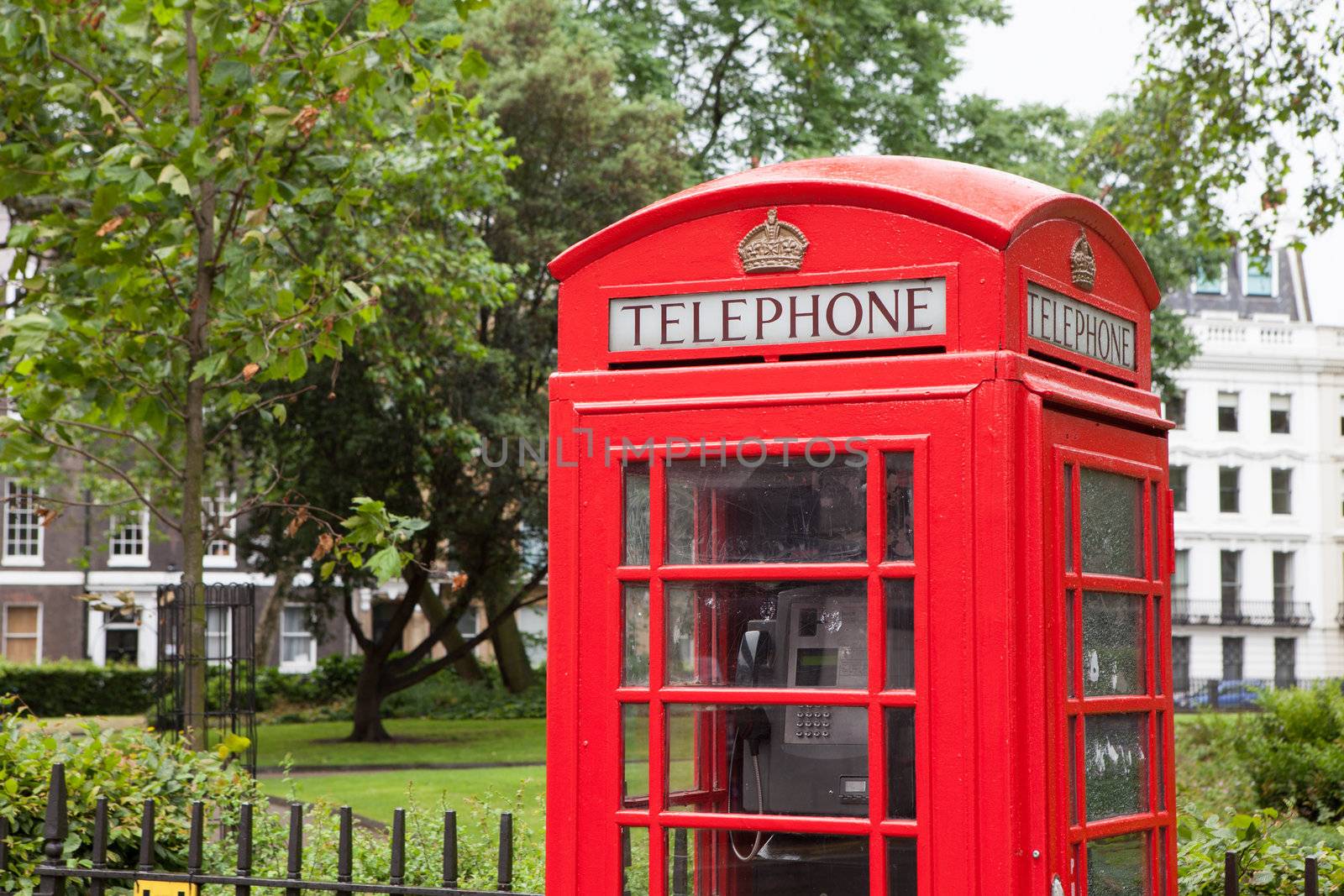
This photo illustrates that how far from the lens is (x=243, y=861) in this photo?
16.3ft

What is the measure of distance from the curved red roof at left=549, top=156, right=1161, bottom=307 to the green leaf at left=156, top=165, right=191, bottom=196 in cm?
367

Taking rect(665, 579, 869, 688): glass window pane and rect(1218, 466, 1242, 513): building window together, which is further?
rect(1218, 466, 1242, 513): building window

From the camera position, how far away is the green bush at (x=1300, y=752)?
10.7 metres

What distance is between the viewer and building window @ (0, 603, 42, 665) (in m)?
40.0

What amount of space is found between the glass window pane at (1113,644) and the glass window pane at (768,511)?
0.61 meters

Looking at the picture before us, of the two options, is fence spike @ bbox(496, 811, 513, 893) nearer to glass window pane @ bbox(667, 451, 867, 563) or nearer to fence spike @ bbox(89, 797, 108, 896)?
fence spike @ bbox(89, 797, 108, 896)

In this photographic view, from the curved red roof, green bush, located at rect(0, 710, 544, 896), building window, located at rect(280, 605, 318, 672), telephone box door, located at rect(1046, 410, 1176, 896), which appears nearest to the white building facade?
building window, located at rect(280, 605, 318, 672)

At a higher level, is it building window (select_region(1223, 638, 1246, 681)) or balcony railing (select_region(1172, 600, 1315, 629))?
balcony railing (select_region(1172, 600, 1315, 629))

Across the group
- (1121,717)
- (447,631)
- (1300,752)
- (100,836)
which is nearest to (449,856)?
(100,836)

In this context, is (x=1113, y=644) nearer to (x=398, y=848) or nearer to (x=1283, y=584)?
(x=398, y=848)

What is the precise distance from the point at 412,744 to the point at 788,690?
21472 mm

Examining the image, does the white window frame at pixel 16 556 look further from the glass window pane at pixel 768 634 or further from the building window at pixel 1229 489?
the glass window pane at pixel 768 634

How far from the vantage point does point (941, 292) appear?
3123 mm

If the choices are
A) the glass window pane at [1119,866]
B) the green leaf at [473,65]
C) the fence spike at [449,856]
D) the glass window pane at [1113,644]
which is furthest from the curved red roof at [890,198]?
the green leaf at [473,65]
